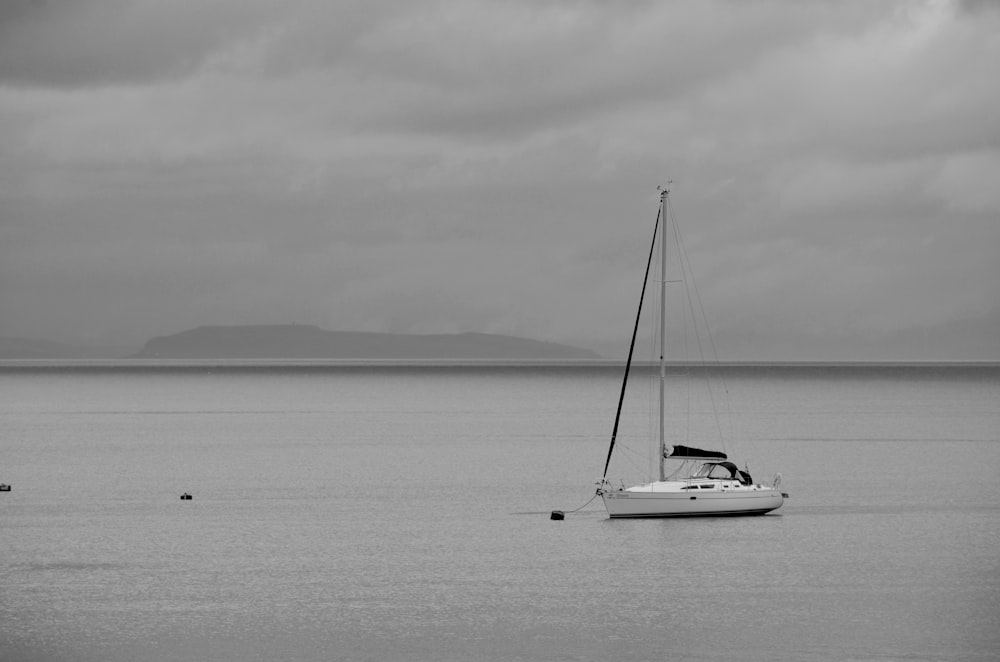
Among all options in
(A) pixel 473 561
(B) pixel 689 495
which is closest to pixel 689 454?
(B) pixel 689 495

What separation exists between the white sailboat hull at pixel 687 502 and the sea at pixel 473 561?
660mm

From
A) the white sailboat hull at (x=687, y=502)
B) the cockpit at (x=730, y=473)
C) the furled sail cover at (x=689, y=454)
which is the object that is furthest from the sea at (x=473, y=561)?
the furled sail cover at (x=689, y=454)

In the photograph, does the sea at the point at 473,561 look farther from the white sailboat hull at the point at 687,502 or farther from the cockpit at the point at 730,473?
the cockpit at the point at 730,473

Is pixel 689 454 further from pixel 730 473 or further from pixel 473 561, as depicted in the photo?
pixel 473 561

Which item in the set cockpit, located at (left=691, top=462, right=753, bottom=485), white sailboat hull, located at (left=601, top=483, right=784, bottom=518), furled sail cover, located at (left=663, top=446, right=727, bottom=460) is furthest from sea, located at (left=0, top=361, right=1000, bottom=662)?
furled sail cover, located at (left=663, top=446, right=727, bottom=460)

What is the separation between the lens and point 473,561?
165 ft

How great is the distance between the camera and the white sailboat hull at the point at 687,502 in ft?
192

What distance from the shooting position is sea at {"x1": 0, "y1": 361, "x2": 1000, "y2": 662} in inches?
1452

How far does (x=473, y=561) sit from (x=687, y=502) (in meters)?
12.6

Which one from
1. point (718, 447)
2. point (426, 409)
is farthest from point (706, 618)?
point (426, 409)

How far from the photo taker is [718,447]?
11200 centimetres

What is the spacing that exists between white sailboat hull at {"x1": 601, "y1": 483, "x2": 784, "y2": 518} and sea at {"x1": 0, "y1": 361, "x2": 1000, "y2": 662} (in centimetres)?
66

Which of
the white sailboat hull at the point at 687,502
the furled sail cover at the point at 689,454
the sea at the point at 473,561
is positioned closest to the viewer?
the sea at the point at 473,561

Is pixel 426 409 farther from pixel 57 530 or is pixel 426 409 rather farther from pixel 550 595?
pixel 550 595
